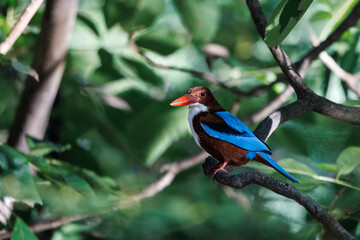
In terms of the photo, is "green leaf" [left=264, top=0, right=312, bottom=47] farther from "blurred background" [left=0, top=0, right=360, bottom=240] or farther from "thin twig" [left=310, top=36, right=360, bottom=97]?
"thin twig" [left=310, top=36, right=360, bottom=97]

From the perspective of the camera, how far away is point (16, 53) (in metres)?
0.96

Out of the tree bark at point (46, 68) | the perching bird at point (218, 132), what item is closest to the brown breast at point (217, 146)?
the perching bird at point (218, 132)

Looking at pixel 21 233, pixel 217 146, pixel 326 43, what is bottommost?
pixel 21 233

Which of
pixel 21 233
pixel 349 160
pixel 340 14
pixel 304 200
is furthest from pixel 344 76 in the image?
pixel 21 233

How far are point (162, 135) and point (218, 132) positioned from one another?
33cm

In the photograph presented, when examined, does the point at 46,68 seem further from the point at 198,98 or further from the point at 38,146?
the point at 198,98

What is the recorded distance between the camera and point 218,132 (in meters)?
0.48

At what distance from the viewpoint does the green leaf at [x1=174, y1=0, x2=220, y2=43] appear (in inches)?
33.6

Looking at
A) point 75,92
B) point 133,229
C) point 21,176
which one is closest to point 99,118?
point 75,92

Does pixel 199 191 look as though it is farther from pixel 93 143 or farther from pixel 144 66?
pixel 93 143

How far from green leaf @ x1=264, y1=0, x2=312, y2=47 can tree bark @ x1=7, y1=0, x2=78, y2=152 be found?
47 centimetres

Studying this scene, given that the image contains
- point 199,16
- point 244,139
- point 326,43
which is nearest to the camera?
point 244,139

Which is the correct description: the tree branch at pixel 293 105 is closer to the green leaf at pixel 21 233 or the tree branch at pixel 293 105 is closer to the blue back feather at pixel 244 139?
the blue back feather at pixel 244 139

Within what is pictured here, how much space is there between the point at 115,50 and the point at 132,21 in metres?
0.12
